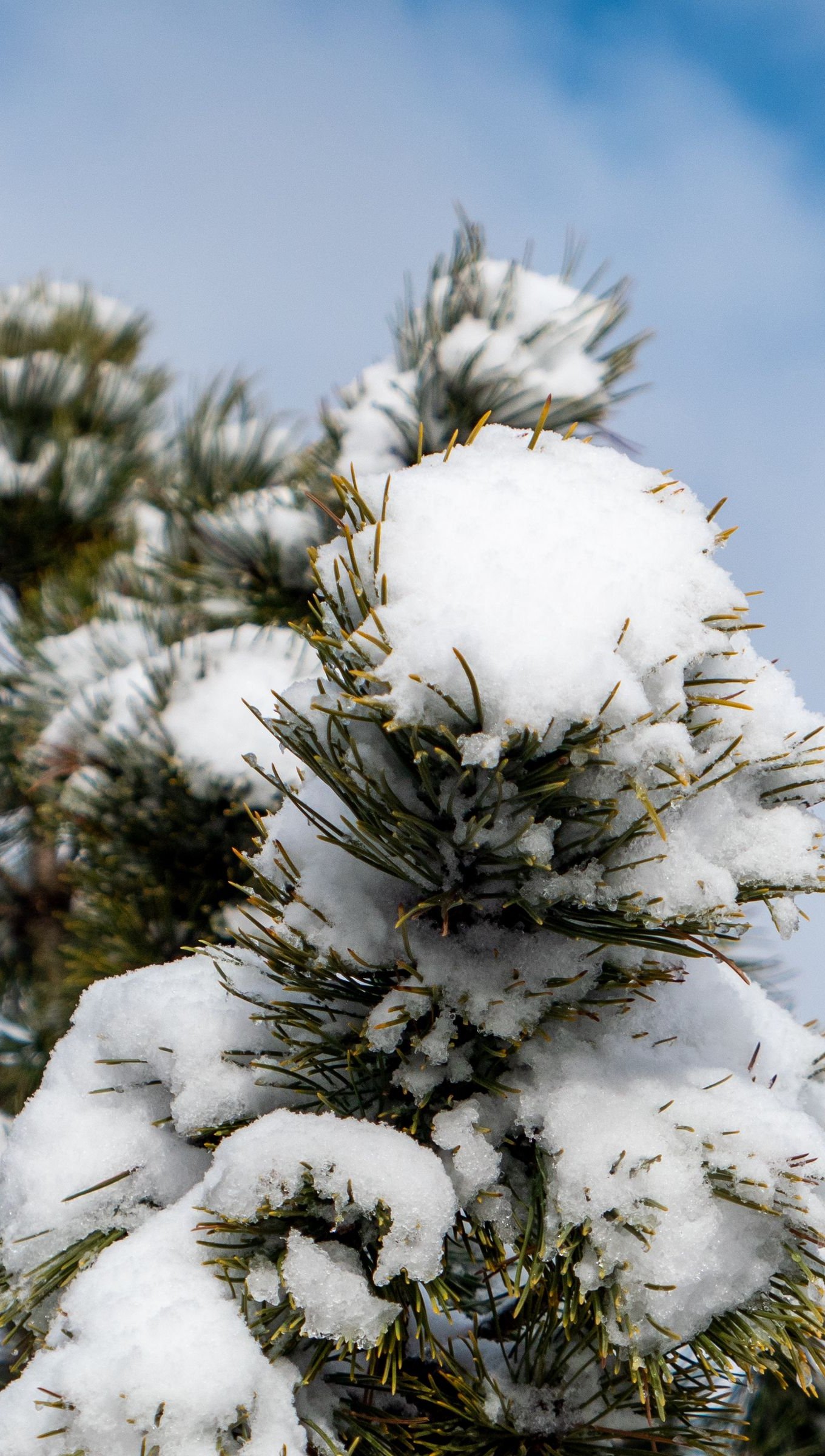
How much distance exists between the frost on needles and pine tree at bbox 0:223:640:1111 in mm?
588

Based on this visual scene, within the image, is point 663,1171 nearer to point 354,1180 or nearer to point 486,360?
point 354,1180

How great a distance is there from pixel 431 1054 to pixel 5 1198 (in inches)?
12.1

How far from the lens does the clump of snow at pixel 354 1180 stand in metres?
0.59

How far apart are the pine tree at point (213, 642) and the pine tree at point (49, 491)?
5.8 inches

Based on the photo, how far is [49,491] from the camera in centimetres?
231

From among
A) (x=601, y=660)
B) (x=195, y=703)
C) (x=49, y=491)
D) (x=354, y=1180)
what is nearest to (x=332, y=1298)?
(x=354, y=1180)

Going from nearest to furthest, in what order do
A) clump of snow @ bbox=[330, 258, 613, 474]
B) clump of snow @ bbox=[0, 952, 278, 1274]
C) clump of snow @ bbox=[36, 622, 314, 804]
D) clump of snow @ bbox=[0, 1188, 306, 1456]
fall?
1. clump of snow @ bbox=[0, 1188, 306, 1456]
2. clump of snow @ bbox=[0, 952, 278, 1274]
3. clump of snow @ bbox=[330, 258, 613, 474]
4. clump of snow @ bbox=[36, 622, 314, 804]

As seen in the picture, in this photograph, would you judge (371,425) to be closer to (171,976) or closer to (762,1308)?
(171,976)

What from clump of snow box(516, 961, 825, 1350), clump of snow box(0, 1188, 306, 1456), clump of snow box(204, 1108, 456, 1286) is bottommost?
clump of snow box(0, 1188, 306, 1456)

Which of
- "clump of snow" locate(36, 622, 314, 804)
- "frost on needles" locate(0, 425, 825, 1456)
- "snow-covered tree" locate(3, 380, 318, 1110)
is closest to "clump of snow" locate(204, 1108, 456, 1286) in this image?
"frost on needles" locate(0, 425, 825, 1456)

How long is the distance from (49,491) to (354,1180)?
2.01 metres

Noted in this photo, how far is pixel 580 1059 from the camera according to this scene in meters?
0.66

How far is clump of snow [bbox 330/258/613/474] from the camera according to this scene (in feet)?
3.98

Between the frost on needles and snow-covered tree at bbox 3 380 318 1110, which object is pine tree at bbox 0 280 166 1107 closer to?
snow-covered tree at bbox 3 380 318 1110
